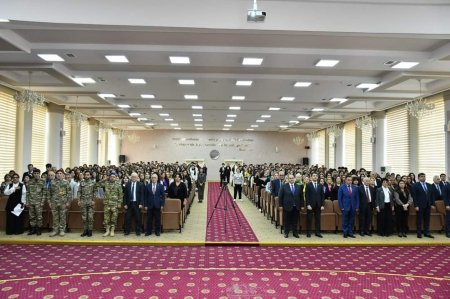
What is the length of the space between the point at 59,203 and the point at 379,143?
15377mm

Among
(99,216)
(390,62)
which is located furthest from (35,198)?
(390,62)

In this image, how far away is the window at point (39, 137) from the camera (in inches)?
648

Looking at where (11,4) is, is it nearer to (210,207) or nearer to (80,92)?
(80,92)

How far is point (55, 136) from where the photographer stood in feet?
57.1

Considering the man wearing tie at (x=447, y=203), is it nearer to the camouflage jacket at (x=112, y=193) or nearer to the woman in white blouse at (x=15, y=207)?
the camouflage jacket at (x=112, y=193)

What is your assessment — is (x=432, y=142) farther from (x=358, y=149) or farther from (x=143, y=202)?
(x=143, y=202)

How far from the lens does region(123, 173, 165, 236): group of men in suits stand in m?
9.12

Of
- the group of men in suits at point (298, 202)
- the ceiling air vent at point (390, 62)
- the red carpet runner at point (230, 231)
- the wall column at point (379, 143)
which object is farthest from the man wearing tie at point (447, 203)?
the wall column at point (379, 143)

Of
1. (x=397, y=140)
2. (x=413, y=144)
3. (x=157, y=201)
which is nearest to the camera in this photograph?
(x=157, y=201)

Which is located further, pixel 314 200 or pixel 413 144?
pixel 413 144

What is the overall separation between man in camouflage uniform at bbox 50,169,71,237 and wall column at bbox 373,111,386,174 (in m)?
15.0

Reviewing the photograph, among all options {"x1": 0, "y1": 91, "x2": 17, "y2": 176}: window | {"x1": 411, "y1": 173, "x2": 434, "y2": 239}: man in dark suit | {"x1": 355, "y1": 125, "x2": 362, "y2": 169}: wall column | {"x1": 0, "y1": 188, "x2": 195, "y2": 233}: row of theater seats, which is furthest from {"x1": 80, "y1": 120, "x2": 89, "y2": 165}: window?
{"x1": 411, "y1": 173, "x2": 434, "y2": 239}: man in dark suit

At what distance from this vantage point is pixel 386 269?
656 centimetres

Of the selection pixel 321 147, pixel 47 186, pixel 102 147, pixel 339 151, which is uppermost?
pixel 321 147
